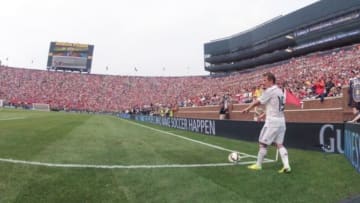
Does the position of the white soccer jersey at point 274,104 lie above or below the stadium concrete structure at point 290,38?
below

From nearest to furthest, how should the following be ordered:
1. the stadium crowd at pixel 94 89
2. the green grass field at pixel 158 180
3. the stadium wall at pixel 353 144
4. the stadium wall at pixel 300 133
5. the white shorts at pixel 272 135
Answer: the green grass field at pixel 158 180 < the stadium wall at pixel 353 144 < the white shorts at pixel 272 135 < the stadium wall at pixel 300 133 < the stadium crowd at pixel 94 89

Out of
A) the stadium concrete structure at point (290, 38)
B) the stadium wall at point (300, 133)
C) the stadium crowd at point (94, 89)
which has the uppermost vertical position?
the stadium concrete structure at point (290, 38)

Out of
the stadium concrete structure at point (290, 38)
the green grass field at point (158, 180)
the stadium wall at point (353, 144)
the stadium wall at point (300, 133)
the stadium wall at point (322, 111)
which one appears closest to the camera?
the green grass field at point (158, 180)

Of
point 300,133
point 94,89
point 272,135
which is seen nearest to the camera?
point 272,135

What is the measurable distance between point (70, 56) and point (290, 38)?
56.7m

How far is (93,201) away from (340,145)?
8.33m

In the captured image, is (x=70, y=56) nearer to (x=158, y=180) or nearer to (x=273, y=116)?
(x=273, y=116)

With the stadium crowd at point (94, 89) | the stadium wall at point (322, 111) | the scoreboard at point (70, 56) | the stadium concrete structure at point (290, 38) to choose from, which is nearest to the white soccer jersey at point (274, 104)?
the stadium wall at point (322, 111)

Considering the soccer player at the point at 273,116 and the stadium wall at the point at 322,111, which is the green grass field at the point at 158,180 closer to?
the soccer player at the point at 273,116

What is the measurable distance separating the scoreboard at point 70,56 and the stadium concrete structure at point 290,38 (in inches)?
1189

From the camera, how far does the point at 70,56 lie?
99625 mm

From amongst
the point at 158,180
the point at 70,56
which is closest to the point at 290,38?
the point at 70,56

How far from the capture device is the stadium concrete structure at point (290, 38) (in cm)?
5525

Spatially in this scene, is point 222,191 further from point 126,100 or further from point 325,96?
point 126,100
